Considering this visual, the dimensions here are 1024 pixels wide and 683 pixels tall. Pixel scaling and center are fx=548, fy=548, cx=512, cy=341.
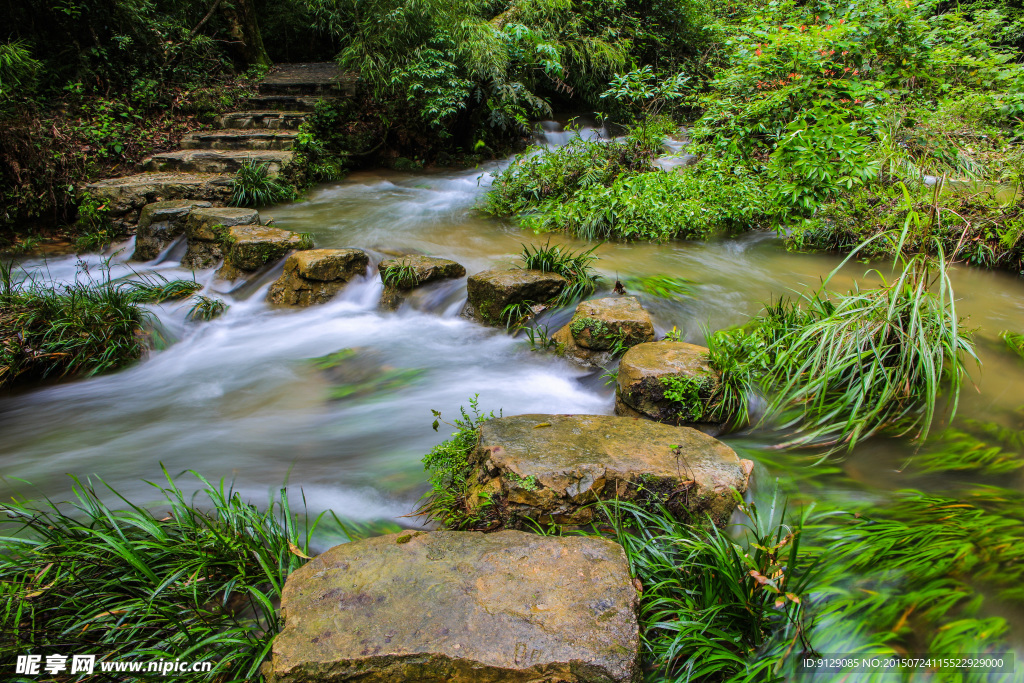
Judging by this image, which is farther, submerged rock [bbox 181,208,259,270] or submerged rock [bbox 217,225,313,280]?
submerged rock [bbox 181,208,259,270]

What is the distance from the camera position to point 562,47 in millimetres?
10836

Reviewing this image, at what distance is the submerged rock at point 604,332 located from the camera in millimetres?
4508

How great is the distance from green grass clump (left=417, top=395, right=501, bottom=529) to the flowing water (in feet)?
0.61

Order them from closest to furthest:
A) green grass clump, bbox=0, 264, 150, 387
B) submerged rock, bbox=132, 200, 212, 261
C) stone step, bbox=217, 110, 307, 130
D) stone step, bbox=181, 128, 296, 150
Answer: green grass clump, bbox=0, 264, 150, 387 < submerged rock, bbox=132, 200, 212, 261 < stone step, bbox=181, 128, 296, 150 < stone step, bbox=217, 110, 307, 130

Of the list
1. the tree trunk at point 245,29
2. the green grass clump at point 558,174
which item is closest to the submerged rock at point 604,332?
the green grass clump at point 558,174

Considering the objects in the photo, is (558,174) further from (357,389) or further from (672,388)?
(672,388)

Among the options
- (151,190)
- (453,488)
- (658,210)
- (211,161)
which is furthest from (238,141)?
(453,488)

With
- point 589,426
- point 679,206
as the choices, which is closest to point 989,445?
point 589,426

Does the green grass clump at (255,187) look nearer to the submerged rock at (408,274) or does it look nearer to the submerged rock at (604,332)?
the submerged rock at (408,274)

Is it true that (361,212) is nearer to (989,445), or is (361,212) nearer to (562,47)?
(562,47)

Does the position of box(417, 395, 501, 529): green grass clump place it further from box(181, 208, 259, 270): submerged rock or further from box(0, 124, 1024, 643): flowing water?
box(181, 208, 259, 270): submerged rock

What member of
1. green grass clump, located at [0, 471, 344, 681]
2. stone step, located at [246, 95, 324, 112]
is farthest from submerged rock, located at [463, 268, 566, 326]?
stone step, located at [246, 95, 324, 112]

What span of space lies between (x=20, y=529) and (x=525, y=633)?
266 centimetres

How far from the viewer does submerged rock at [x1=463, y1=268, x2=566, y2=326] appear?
17.1 ft
